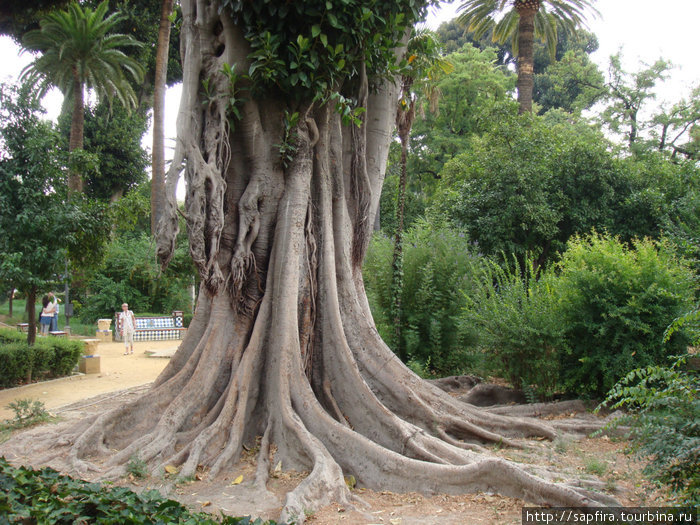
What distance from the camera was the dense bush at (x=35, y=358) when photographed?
10555 mm

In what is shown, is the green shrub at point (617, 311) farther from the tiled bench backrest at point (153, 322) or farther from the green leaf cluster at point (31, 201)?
the tiled bench backrest at point (153, 322)

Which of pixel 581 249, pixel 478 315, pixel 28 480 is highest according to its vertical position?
pixel 581 249

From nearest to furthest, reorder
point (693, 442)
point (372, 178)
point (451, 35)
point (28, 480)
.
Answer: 1. point (693, 442)
2. point (28, 480)
3. point (372, 178)
4. point (451, 35)

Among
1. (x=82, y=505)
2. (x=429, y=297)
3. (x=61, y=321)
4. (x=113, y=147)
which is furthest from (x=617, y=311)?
(x=113, y=147)

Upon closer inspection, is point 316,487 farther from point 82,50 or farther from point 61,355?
point 82,50

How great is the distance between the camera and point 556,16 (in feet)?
77.4

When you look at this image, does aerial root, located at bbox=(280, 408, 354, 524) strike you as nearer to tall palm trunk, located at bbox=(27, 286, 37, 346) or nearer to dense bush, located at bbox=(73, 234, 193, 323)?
tall palm trunk, located at bbox=(27, 286, 37, 346)

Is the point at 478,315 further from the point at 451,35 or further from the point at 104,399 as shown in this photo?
the point at 451,35

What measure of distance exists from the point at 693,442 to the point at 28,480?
185 inches

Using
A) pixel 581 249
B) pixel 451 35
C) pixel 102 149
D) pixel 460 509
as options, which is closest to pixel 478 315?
pixel 581 249

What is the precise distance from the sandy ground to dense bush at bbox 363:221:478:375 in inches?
219

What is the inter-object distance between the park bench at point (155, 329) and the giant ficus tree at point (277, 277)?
16281mm

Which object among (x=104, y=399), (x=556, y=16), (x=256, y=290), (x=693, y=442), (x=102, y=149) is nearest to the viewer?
(x=693, y=442)

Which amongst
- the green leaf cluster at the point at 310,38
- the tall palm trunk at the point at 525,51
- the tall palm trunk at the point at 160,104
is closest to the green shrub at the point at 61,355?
the tall palm trunk at the point at 160,104
